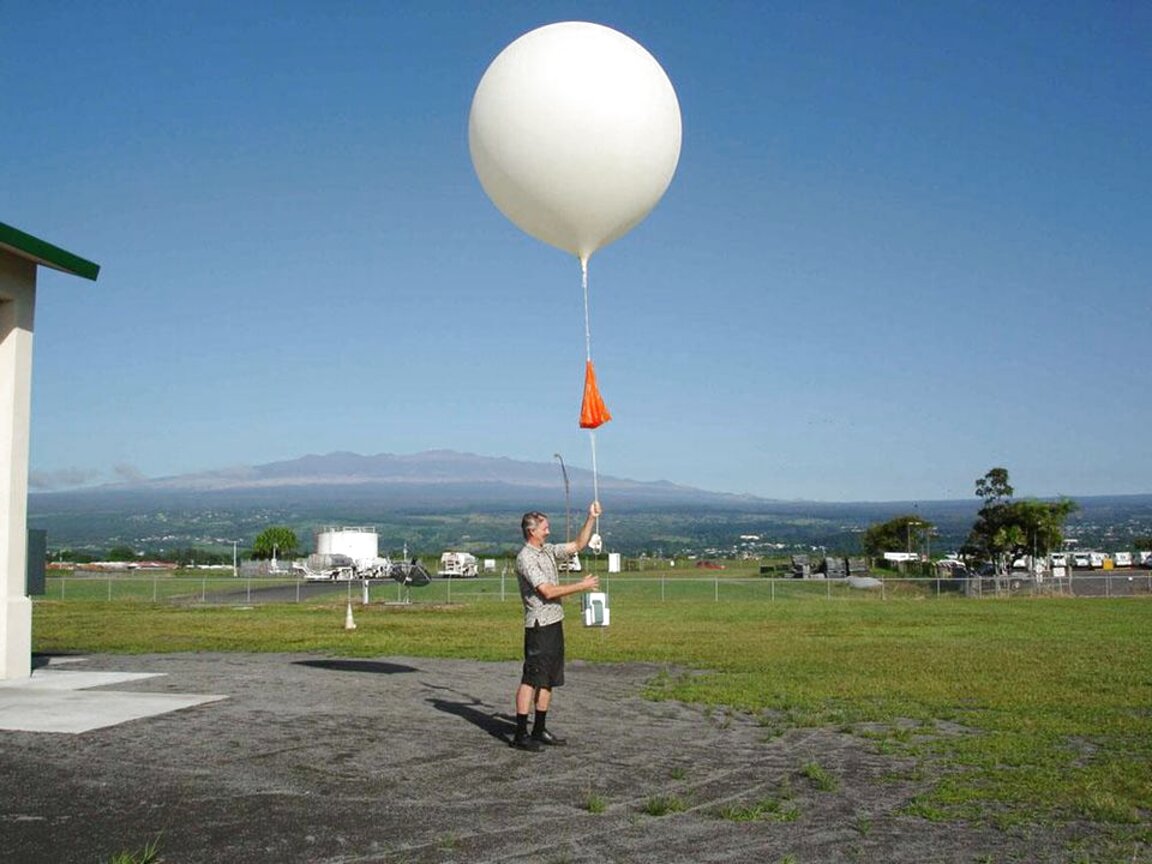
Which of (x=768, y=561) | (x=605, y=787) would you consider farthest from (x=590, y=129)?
(x=768, y=561)

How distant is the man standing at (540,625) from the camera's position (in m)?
8.95

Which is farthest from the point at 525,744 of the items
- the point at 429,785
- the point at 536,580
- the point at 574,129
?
the point at 574,129

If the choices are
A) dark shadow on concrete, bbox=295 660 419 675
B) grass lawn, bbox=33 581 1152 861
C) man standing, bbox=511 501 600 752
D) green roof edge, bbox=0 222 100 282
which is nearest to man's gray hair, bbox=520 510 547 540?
man standing, bbox=511 501 600 752

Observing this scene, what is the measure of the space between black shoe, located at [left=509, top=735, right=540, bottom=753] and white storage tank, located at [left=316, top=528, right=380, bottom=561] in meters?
53.3

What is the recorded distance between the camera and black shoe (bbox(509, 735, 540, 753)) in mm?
8797

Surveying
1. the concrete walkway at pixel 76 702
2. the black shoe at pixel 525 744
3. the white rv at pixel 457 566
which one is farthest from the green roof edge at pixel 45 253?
the white rv at pixel 457 566

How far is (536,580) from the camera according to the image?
9.02 meters

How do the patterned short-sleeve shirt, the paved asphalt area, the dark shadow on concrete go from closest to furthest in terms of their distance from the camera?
the paved asphalt area < the patterned short-sleeve shirt < the dark shadow on concrete

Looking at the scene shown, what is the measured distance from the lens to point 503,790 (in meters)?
7.45

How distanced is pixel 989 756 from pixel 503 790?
4.16 meters

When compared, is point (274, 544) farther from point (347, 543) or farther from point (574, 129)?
point (574, 129)

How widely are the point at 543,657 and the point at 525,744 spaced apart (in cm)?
70

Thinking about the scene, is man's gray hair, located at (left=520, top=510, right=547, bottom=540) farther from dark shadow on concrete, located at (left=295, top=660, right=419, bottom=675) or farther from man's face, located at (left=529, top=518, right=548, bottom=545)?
dark shadow on concrete, located at (left=295, top=660, right=419, bottom=675)

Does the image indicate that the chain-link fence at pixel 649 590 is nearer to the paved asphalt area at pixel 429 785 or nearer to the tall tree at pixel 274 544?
the paved asphalt area at pixel 429 785
